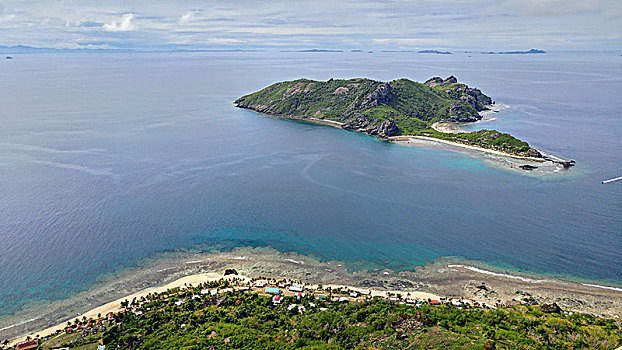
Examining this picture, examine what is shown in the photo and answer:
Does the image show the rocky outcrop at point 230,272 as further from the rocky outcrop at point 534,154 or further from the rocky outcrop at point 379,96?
the rocky outcrop at point 379,96

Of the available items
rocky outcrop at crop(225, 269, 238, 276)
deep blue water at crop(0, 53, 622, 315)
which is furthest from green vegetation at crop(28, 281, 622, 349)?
deep blue water at crop(0, 53, 622, 315)

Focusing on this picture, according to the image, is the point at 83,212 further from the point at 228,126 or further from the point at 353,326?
the point at 228,126

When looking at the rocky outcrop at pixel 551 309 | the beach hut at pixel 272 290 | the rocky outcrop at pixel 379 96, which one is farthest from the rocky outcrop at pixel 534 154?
the beach hut at pixel 272 290

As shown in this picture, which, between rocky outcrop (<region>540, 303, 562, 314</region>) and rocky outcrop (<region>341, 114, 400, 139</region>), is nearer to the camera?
rocky outcrop (<region>540, 303, 562, 314</region>)

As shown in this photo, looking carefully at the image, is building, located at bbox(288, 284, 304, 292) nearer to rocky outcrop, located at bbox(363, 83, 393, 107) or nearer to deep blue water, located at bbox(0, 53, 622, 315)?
deep blue water, located at bbox(0, 53, 622, 315)

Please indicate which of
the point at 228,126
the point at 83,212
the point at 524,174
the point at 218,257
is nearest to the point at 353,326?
the point at 218,257

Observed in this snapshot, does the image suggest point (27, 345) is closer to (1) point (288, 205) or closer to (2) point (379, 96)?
(1) point (288, 205)
